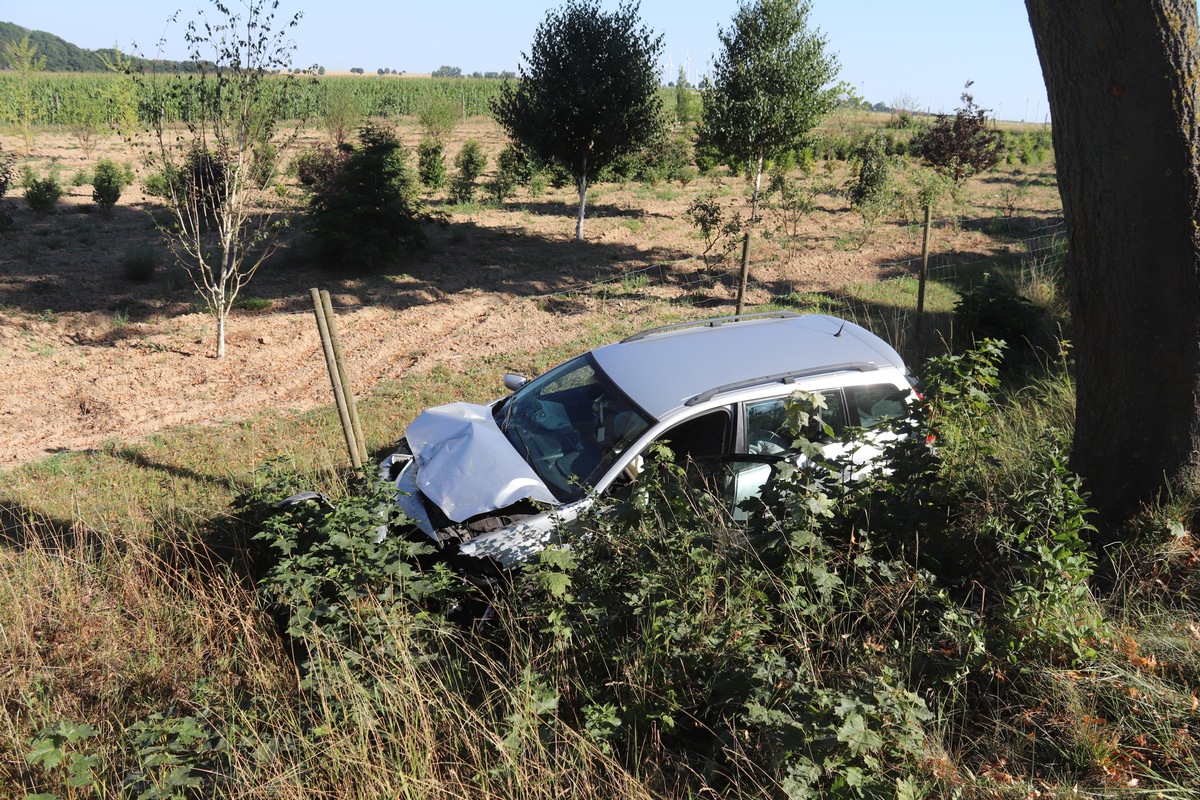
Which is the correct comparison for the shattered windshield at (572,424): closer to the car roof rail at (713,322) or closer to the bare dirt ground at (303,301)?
the car roof rail at (713,322)

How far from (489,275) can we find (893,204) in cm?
1183

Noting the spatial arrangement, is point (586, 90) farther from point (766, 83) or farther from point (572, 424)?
point (572, 424)

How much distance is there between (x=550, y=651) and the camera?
328 cm

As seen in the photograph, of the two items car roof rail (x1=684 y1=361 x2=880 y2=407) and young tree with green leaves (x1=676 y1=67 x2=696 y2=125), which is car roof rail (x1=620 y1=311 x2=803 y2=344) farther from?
young tree with green leaves (x1=676 y1=67 x2=696 y2=125)

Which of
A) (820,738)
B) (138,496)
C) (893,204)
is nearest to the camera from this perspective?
(820,738)

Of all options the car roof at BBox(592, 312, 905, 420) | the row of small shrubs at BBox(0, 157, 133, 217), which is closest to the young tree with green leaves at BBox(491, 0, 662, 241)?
the row of small shrubs at BBox(0, 157, 133, 217)

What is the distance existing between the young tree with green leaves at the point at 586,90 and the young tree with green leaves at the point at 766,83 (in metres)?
1.70

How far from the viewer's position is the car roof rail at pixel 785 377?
458cm

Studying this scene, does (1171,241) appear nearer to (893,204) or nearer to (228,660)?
(228,660)

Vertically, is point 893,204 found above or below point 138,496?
above

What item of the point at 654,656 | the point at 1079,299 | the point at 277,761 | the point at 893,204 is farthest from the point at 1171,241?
the point at 893,204

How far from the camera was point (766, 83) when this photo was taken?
1855cm

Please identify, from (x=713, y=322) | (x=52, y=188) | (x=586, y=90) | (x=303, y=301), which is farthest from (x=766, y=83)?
(x=52, y=188)

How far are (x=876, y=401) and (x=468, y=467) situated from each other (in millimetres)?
2597
